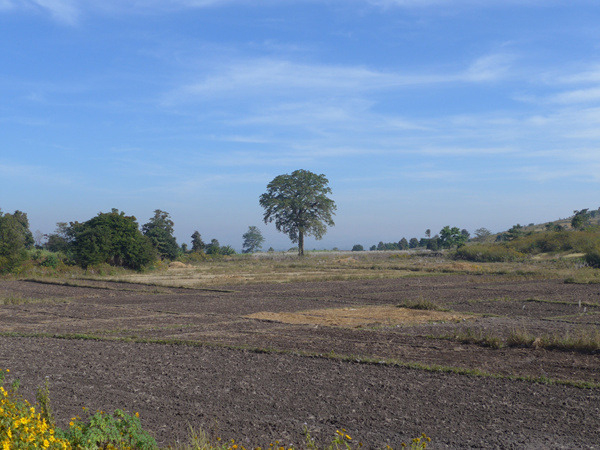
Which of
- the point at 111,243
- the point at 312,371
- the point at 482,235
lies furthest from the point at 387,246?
the point at 312,371

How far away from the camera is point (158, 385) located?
8.65 meters

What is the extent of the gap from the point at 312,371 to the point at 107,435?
17.1 ft

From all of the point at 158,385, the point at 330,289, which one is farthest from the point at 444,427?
the point at 330,289

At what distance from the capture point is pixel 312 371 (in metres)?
9.70

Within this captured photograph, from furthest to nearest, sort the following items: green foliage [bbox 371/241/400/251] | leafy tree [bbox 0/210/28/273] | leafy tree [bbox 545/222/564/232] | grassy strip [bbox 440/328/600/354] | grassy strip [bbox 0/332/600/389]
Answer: green foliage [bbox 371/241/400/251], leafy tree [bbox 545/222/564/232], leafy tree [bbox 0/210/28/273], grassy strip [bbox 440/328/600/354], grassy strip [bbox 0/332/600/389]

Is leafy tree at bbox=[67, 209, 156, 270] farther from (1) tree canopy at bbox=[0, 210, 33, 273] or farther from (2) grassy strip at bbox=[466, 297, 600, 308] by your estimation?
(2) grassy strip at bbox=[466, 297, 600, 308]

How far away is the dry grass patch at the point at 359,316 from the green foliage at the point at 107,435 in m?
10.4

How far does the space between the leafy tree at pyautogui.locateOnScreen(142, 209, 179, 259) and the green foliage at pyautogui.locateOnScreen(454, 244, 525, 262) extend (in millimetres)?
33369

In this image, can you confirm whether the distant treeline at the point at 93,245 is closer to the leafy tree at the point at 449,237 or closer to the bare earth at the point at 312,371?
the bare earth at the point at 312,371

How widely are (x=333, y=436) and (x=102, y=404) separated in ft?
11.2

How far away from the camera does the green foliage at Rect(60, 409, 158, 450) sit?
4.68m

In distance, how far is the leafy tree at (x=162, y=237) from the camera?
59.8 m

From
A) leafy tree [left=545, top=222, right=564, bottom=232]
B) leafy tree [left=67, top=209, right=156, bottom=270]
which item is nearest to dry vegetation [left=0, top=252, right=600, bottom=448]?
leafy tree [left=67, top=209, right=156, bottom=270]

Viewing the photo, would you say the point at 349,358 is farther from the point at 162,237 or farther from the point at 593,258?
the point at 162,237
